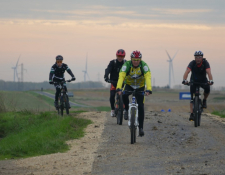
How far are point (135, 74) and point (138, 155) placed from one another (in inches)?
88.9

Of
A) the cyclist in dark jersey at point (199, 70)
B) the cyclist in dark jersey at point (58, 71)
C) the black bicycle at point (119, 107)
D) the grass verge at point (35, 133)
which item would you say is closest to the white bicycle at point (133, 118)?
the grass verge at point (35, 133)

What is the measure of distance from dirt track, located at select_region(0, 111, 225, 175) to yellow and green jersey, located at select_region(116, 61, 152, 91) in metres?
1.23

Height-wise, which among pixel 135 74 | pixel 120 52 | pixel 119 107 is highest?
pixel 120 52

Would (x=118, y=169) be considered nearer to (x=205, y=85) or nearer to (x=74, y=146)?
(x=74, y=146)

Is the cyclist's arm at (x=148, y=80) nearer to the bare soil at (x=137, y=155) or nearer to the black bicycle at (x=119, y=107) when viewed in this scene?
the bare soil at (x=137, y=155)

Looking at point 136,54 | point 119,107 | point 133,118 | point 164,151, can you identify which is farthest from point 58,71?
point 164,151

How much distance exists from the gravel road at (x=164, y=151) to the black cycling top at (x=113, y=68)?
4.71 feet

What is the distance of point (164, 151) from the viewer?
9.20 m

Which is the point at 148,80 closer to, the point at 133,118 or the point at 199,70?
the point at 133,118

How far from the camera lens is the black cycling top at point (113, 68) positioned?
14.0m

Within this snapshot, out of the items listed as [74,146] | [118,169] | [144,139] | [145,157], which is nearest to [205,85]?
[144,139]

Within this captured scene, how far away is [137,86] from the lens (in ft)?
34.7

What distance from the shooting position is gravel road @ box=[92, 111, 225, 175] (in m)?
7.47

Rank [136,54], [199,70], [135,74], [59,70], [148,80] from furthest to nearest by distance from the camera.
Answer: [59,70]
[199,70]
[135,74]
[136,54]
[148,80]
